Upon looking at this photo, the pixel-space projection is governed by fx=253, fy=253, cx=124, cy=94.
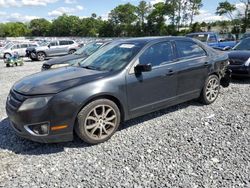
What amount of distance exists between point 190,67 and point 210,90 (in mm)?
964

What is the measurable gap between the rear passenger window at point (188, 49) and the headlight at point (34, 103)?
2698 mm

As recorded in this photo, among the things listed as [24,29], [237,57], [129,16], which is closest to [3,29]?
[24,29]

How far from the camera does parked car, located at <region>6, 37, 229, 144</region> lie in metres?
3.51

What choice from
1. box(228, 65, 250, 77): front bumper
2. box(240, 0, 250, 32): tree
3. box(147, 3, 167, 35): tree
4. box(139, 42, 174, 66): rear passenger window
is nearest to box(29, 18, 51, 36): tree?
box(147, 3, 167, 35): tree

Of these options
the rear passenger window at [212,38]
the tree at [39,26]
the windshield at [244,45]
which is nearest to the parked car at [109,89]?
the windshield at [244,45]

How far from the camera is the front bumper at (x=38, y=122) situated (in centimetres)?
345

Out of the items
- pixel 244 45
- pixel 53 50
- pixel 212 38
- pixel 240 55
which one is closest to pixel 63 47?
pixel 53 50

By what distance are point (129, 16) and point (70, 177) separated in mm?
85058

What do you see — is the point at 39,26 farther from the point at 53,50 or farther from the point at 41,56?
the point at 41,56

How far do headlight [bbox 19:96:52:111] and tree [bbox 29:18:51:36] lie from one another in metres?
114

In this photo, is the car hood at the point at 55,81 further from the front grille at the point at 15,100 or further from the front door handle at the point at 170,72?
the front door handle at the point at 170,72

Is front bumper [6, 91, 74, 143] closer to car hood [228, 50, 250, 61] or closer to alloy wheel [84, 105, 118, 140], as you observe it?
alloy wheel [84, 105, 118, 140]

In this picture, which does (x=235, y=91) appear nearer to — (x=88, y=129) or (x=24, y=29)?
(x=88, y=129)

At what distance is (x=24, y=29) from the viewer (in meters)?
120
